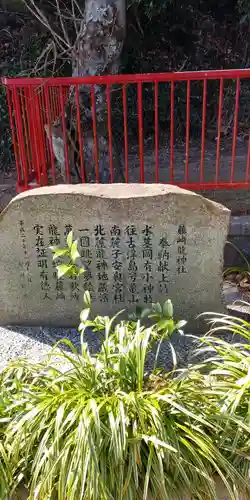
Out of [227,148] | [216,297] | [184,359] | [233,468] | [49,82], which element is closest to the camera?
[233,468]

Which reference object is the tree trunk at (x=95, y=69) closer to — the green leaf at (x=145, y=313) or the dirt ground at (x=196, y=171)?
the dirt ground at (x=196, y=171)

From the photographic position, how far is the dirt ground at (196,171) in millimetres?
5141

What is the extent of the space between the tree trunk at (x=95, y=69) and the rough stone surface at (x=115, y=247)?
1993 millimetres

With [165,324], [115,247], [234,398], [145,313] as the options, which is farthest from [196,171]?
[234,398]

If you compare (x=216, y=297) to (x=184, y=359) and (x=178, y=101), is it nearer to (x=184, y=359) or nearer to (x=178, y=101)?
(x=184, y=359)

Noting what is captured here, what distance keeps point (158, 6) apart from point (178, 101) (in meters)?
1.48

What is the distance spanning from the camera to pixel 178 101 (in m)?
8.20

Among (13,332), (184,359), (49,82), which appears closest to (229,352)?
(184,359)

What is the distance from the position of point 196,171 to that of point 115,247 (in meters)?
3.62

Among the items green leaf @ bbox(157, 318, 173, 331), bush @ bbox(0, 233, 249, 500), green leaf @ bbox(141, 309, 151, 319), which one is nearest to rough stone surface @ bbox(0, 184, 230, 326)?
green leaf @ bbox(141, 309, 151, 319)

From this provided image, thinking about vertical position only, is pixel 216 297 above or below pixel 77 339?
above

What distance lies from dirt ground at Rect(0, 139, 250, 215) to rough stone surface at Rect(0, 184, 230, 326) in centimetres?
187

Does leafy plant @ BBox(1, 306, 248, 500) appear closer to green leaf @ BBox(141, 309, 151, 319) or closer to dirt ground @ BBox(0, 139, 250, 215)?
green leaf @ BBox(141, 309, 151, 319)

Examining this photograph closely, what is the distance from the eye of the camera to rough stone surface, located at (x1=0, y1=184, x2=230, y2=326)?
3061 millimetres
